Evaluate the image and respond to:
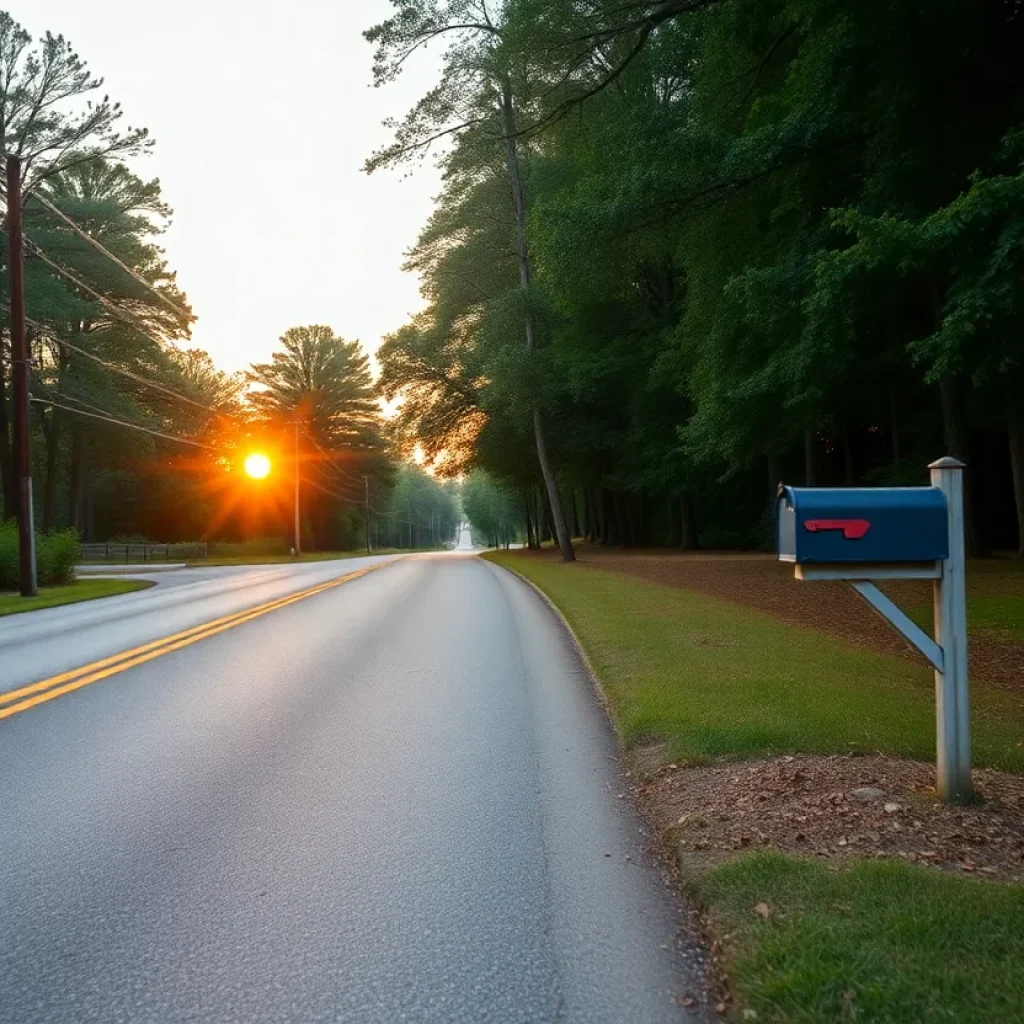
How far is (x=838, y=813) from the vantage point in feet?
13.1

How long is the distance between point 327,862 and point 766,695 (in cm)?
385

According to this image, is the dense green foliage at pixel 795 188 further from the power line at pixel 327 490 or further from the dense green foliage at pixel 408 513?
the dense green foliage at pixel 408 513

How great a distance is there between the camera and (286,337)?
2670 inches

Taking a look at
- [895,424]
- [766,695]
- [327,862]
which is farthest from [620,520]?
[327,862]

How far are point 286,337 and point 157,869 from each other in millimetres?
67529

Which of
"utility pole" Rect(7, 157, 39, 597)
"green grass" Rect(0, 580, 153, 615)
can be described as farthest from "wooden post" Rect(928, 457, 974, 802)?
"utility pole" Rect(7, 157, 39, 597)

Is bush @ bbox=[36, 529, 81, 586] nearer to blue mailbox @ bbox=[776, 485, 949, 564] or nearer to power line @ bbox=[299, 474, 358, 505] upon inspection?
blue mailbox @ bbox=[776, 485, 949, 564]

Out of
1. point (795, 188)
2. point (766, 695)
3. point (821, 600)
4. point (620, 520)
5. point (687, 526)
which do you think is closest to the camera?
point (766, 695)

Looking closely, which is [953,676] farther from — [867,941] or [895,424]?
[895,424]

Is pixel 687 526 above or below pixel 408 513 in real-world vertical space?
below

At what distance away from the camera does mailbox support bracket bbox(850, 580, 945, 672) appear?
3.93 m

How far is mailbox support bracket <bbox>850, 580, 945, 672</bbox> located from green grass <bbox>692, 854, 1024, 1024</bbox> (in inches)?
40.7

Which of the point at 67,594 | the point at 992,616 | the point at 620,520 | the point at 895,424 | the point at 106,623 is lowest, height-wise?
the point at 992,616

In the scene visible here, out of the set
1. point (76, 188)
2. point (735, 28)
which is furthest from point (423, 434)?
point (735, 28)
